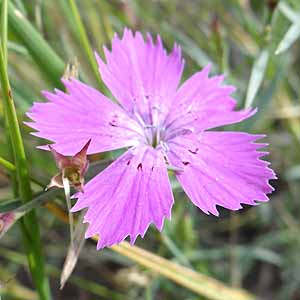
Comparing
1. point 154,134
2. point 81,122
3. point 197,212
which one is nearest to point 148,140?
point 154,134

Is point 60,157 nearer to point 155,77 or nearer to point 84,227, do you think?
point 84,227

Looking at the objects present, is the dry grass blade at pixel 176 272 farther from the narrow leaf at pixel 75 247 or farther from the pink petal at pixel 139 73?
the pink petal at pixel 139 73

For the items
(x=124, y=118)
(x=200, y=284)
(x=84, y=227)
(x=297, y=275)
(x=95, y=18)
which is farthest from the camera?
(x=95, y=18)

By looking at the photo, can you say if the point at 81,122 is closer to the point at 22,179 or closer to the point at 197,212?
the point at 22,179

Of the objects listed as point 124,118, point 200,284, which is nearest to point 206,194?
point 124,118

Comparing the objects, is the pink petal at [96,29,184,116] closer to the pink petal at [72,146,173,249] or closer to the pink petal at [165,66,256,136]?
the pink petal at [165,66,256,136]

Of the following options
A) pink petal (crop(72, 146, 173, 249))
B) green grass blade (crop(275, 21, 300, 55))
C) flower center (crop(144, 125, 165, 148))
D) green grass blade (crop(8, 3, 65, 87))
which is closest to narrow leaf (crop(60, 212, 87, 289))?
pink petal (crop(72, 146, 173, 249))
